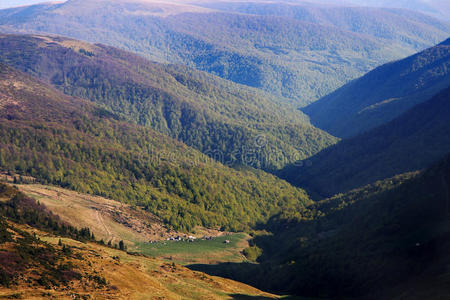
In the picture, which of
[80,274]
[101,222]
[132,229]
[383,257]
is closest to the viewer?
[80,274]

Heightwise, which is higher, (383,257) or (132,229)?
Answer: (383,257)

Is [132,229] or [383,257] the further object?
[132,229]

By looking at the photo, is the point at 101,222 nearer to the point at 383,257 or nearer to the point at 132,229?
the point at 132,229

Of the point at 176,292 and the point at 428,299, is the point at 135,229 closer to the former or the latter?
the point at 176,292

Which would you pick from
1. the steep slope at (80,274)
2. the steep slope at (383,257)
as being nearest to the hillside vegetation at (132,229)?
the steep slope at (383,257)

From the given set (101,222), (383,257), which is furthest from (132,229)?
(383,257)

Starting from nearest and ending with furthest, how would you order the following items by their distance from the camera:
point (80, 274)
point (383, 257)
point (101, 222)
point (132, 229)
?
point (80, 274) < point (383, 257) < point (101, 222) < point (132, 229)

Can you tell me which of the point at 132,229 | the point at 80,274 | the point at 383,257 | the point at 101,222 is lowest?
the point at 132,229

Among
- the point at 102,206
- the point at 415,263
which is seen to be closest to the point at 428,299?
the point at 415,263

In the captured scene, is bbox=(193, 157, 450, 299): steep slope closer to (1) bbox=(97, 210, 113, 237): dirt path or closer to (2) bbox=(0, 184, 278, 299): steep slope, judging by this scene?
(2) bbox=(0, 184, 278, 299): steep slope
